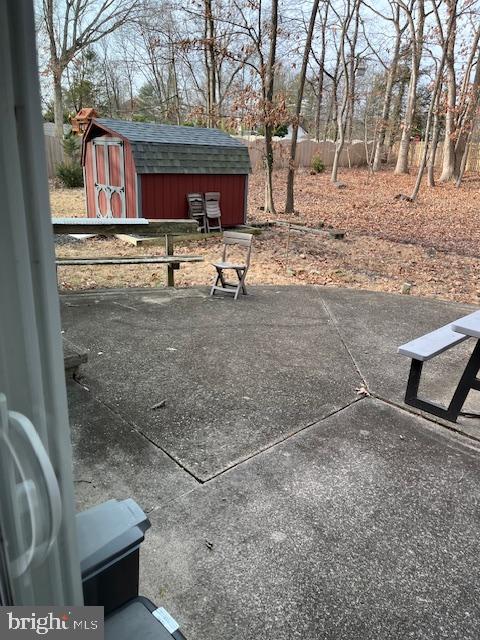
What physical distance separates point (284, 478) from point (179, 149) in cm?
926

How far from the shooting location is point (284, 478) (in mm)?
2635

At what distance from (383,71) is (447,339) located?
29.1m

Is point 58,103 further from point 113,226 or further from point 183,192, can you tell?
point 113,226

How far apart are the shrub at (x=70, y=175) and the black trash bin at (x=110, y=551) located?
61.5 ft

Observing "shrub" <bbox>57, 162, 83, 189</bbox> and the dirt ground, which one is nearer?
the dirt ground

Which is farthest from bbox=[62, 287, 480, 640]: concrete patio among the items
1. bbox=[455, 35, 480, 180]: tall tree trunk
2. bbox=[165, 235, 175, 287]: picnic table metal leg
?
bbox=[455, 35, 480, 180]: tall tree trunk

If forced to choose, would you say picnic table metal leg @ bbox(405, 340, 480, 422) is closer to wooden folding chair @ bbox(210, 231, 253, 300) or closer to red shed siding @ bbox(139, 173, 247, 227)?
wooden folding chair @ bbox(210, 231, 253, 300)

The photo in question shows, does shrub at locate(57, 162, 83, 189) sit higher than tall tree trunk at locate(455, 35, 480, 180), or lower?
lower

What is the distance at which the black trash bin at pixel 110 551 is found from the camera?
1.29 metres

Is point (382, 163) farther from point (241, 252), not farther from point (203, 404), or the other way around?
point (203, 404)

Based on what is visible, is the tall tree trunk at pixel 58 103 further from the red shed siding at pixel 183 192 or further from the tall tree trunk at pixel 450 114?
the tall tree trunk at pixel 450 114

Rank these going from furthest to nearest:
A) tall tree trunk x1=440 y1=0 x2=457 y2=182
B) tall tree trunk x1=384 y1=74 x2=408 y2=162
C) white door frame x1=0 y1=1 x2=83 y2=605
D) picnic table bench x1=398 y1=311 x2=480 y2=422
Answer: tall tree trunk x1=384 y1=74 x2=408 y2=162, tall tree trunk x1=440 y1=0 x2=457 y2=182, picnic table bench x1=398 y1=311 x2=480 y2=422, white door frame x1=0 y1=1 x2=83 y2=605

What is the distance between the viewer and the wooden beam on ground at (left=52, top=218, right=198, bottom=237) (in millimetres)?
5098

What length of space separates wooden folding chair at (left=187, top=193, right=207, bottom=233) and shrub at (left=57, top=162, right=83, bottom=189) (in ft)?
30.8
